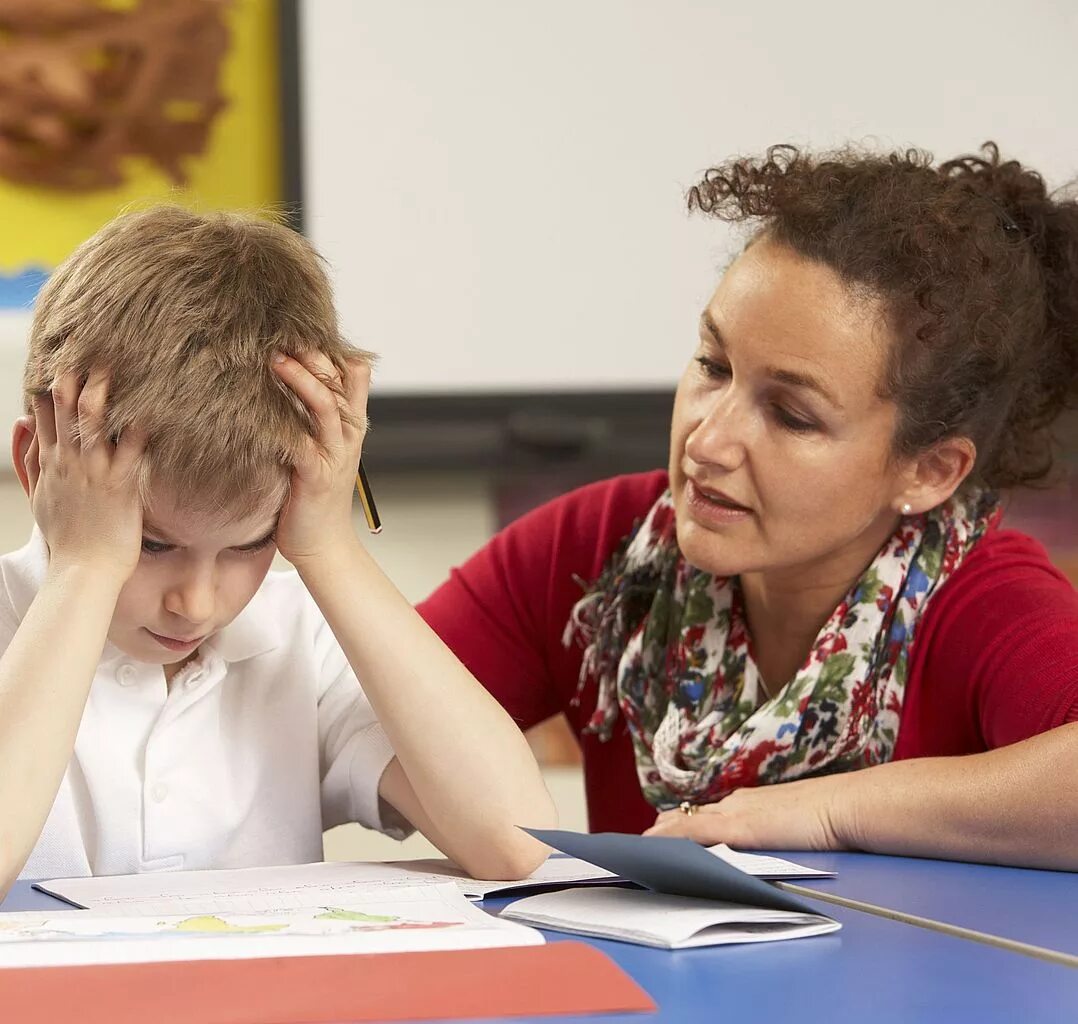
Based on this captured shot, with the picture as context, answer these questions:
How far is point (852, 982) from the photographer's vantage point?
0.82 m

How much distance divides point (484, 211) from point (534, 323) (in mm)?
200

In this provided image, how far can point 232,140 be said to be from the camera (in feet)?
7.75

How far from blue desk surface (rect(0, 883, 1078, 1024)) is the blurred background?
5.20ft

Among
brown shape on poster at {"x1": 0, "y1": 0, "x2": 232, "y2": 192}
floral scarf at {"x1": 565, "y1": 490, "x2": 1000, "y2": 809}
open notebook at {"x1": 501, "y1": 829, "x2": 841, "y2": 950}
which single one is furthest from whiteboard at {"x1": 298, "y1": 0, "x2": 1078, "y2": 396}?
open notebook at {"x1": 501, "y1": 829, "x2": 841, "y2": 950}

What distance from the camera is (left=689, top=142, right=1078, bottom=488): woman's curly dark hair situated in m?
1.49

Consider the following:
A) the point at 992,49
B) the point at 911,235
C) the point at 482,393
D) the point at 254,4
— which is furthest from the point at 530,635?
the point at 992,49

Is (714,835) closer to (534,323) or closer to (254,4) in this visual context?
(534,323)

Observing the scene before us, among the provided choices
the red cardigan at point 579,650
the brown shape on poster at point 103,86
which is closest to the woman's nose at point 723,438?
the red cardigan at point 579,650

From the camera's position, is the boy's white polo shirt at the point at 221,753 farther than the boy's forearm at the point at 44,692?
Yes

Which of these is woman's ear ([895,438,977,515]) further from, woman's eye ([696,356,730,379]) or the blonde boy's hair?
the blonde boy's hair

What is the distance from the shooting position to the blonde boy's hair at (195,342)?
1.08 metres

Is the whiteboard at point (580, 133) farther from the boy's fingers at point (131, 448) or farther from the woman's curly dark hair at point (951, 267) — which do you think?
the boy's fingers at point (131, 448)

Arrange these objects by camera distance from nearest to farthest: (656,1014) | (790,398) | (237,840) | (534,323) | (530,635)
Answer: (656,1014) < (237,840) < (790,398) < (530,635) < (534,323)

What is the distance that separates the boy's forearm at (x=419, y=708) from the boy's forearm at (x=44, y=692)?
172 mm
